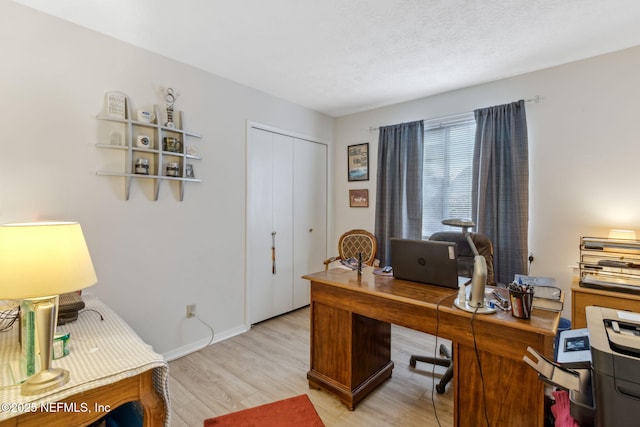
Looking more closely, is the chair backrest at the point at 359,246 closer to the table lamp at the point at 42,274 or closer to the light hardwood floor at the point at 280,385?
the light hardwood floor at the point at 280,385

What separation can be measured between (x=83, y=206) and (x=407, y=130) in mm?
3200

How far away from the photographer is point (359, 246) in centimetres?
367

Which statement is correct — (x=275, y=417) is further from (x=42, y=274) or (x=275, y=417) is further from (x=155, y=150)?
(x=155, y=150)

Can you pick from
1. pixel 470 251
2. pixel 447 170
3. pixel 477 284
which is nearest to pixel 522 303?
pixel 477 284

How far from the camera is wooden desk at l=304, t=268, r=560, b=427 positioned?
4.44 ft

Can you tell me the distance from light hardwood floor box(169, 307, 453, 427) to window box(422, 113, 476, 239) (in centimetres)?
137

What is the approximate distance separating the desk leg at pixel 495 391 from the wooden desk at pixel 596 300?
104 centimetres

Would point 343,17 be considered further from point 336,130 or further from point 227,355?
point 227,355

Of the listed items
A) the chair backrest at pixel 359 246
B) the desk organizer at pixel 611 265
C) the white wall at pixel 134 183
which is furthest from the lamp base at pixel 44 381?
the desk organizer at pixel 611 265

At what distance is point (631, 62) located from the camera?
2.39 metres

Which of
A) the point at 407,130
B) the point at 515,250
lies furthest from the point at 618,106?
the point at 407,130

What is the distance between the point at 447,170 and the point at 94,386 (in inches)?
133

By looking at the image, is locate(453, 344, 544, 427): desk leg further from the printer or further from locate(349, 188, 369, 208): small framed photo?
locate(349, 188, 369, 208): small framed photo

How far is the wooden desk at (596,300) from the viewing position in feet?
6.65
